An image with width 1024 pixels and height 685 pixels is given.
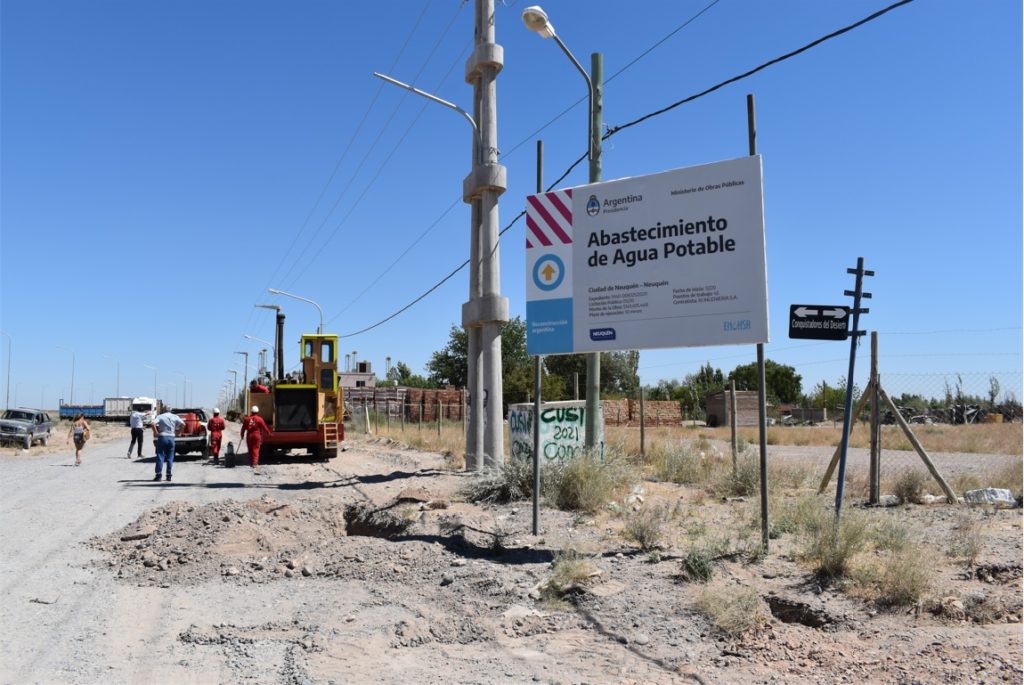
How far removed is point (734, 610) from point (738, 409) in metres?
47.3

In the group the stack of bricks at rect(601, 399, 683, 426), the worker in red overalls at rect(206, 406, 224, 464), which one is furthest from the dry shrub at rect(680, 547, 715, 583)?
the stack of bricks at rect(601, 399, 683, 426)

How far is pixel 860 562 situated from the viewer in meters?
7.28

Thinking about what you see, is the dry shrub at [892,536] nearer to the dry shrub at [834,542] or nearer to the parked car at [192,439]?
the dry shrub at [834,542]

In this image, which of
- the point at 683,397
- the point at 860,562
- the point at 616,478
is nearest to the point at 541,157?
the point at 616,478

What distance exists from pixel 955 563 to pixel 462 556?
4786 mm

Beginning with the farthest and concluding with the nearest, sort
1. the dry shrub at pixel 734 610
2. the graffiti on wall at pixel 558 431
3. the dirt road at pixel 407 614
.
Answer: the graffiti on wall at pixel 558 431
the dry shrub at pixel 734 610
the dirt road at pixel 407 614

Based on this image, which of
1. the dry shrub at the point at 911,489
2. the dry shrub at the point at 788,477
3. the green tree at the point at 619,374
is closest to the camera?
the dry shrub at the point at 911,489

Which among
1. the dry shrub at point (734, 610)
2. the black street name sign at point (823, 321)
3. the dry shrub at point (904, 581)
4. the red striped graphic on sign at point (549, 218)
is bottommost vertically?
the dry shrub at point (734, 610)

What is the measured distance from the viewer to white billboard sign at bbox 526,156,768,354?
8.30 metres

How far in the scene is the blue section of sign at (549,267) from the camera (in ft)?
31.8

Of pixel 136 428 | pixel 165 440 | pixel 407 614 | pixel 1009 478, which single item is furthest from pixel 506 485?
pixel 136 428

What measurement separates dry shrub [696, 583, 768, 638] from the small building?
42.6 metres

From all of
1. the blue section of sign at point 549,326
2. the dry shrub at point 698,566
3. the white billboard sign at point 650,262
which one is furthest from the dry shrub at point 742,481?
the dry shrub at point 698,566

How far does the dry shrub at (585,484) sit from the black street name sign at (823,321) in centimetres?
369
